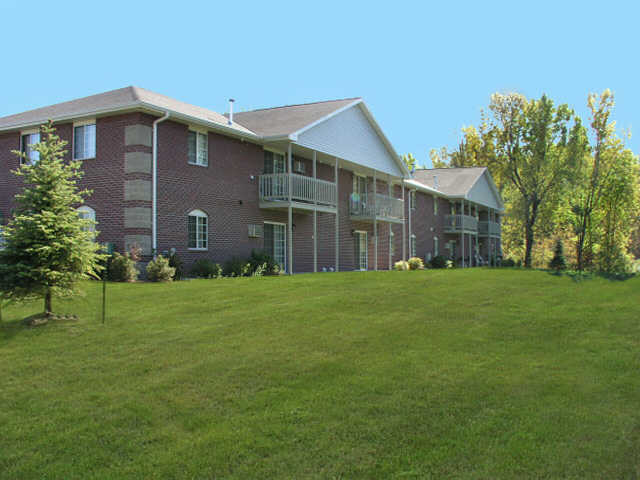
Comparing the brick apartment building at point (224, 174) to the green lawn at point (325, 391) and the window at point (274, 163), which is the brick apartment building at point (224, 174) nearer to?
the window at point (274, 163)

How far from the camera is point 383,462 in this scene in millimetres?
4598

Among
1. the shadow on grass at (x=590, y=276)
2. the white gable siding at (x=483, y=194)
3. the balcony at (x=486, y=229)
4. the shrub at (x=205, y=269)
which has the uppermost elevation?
the white gable siding at (x=483, y=194)

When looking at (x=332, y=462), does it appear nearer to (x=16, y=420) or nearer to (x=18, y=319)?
(x=16, y=420)

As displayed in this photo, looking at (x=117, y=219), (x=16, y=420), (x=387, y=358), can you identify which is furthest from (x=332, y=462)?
(x=117, y=219)

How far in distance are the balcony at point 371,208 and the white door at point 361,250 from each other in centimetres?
115

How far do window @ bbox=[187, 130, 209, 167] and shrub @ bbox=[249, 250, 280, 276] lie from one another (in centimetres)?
344

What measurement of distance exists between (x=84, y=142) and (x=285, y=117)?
803 cm

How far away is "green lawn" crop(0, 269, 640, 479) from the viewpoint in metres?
4.68

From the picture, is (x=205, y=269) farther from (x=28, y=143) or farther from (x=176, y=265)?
(x=28, y=143)

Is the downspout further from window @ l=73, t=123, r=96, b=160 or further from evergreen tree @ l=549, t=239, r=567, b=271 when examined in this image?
evergreen tree @ l=549, t=239, r=567, b=271

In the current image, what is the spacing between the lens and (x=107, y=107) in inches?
645

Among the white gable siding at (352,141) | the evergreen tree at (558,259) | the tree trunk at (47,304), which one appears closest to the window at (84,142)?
the white gable siding at (352,141)

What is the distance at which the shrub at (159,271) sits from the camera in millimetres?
15062

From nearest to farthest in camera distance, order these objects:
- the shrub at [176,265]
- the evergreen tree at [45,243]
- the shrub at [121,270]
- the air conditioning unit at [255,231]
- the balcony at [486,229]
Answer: the evergreen tree at [45,243] → the shrub at [121,270] → the shrub at [176,265] → the air conditioning unit at [255,231] → the balcony at [486,229]
